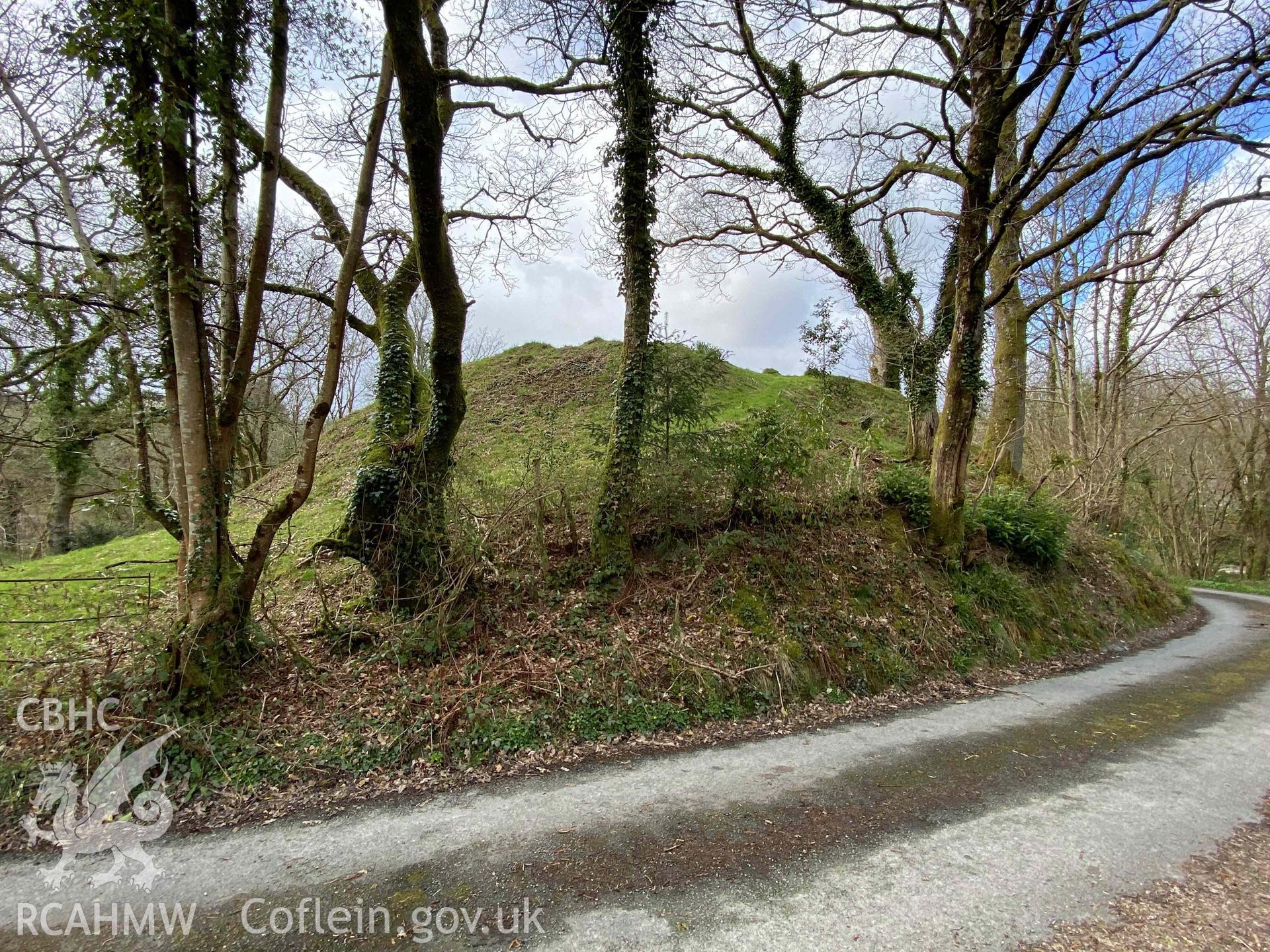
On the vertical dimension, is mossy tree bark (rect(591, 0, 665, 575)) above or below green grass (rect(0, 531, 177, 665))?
above

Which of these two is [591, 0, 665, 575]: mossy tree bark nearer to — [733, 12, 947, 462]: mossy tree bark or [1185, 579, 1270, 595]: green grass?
[733, 12, 947, 462]: mossy tree bark

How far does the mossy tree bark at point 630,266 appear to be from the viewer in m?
6.73

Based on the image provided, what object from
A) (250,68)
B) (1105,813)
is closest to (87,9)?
(250,68)

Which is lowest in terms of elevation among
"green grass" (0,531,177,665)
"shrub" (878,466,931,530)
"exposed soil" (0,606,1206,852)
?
"exposed soil" (0,606,1206,852)

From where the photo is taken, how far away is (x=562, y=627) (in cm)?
584

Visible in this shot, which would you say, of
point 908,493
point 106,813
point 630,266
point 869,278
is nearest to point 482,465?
point 630,266

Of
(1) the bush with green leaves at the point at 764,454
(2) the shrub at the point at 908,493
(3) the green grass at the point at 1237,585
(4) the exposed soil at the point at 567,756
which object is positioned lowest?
(3) the green grass at the point at 1237,585

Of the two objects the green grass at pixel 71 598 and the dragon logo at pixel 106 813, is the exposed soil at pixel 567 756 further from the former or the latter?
the green grass at pixel 71 598

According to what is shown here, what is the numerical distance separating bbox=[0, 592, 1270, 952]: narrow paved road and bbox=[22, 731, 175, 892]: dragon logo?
0.10m

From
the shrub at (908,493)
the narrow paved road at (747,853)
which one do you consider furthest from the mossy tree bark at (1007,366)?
the narrow paved road at (747,853)

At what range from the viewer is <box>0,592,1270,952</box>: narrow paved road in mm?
2570

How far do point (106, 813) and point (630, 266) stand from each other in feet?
23.4

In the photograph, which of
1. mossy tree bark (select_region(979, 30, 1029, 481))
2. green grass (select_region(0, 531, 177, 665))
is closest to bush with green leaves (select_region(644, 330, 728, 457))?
green grass (select_region(0, 531, 177, 665))

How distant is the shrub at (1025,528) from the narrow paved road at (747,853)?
4.27 m
